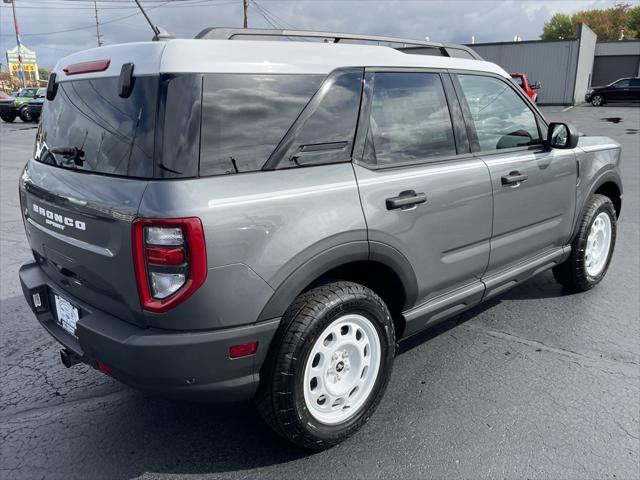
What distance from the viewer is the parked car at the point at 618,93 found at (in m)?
28.9

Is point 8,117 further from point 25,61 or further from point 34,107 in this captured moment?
point 25,61

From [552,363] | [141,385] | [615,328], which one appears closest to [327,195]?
[141,385]

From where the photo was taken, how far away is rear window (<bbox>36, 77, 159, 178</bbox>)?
83.2 inches

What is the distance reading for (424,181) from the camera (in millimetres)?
2830

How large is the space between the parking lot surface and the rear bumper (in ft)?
1.75

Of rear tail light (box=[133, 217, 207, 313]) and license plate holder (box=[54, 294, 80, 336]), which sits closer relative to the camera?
rear tail light (box=[133, 217, 207, 313])

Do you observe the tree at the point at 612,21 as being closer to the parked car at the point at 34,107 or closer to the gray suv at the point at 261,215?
the parked car at the point at 34,107

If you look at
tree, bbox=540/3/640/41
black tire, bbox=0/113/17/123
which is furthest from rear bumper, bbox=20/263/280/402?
tree, bbox=540/3/640/41

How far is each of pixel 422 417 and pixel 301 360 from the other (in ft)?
2.99

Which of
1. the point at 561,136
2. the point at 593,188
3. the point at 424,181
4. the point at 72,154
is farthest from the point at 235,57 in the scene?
the point at 593,188

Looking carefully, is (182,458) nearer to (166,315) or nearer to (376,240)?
(166,315)

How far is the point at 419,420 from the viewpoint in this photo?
2824mm

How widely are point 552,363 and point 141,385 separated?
253 cm

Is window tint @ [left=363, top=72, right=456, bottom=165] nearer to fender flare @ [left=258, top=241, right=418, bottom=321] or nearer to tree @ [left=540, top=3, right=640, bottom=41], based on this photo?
fender flare @ [left=258, top=241, right=418, bottom=321]
